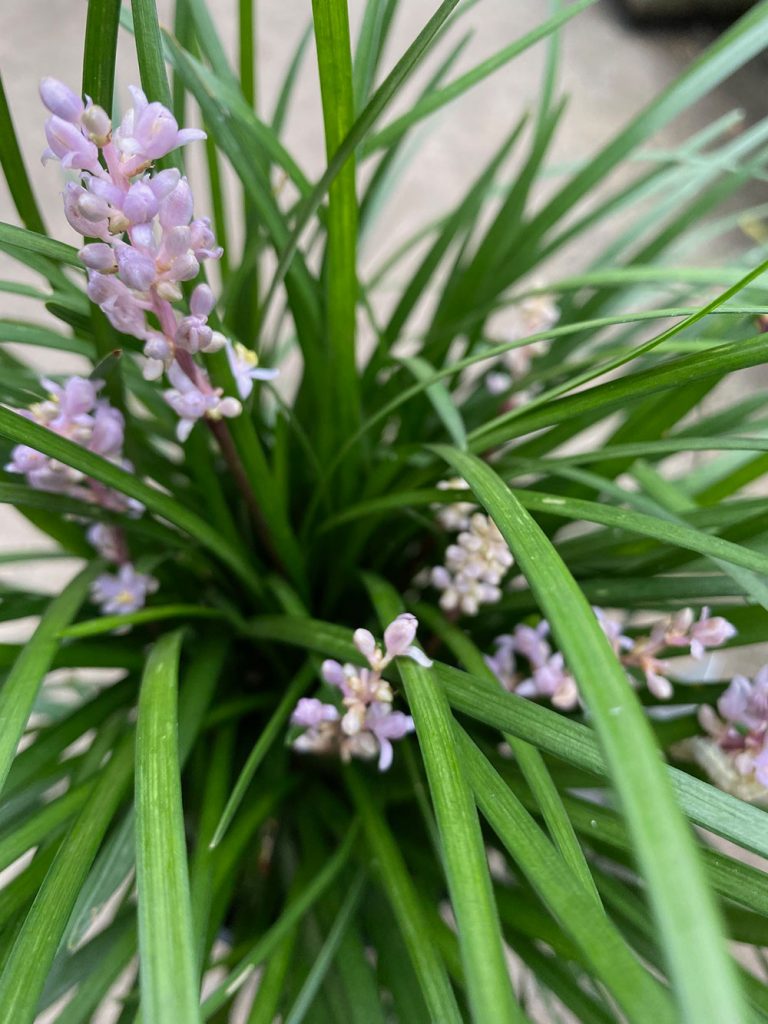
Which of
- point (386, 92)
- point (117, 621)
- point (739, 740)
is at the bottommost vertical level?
point (739, 740)

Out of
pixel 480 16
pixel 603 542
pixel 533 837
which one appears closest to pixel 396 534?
pixel 603 542

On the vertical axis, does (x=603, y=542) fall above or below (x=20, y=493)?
below

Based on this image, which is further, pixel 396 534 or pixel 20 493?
pixel 396 534

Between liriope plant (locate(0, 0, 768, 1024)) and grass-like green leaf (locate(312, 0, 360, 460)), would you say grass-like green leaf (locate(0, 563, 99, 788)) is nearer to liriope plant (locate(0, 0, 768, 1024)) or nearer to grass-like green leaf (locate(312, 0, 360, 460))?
liriope plant (locate(0, 0, 768, 1024))

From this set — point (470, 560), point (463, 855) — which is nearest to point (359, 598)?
point (470, 560)

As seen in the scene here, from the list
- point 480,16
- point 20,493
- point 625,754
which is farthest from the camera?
point 480,16

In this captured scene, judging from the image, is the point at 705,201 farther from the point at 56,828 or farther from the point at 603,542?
the point at 56,828

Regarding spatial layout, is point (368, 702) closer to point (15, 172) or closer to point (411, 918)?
point (411, 918)
